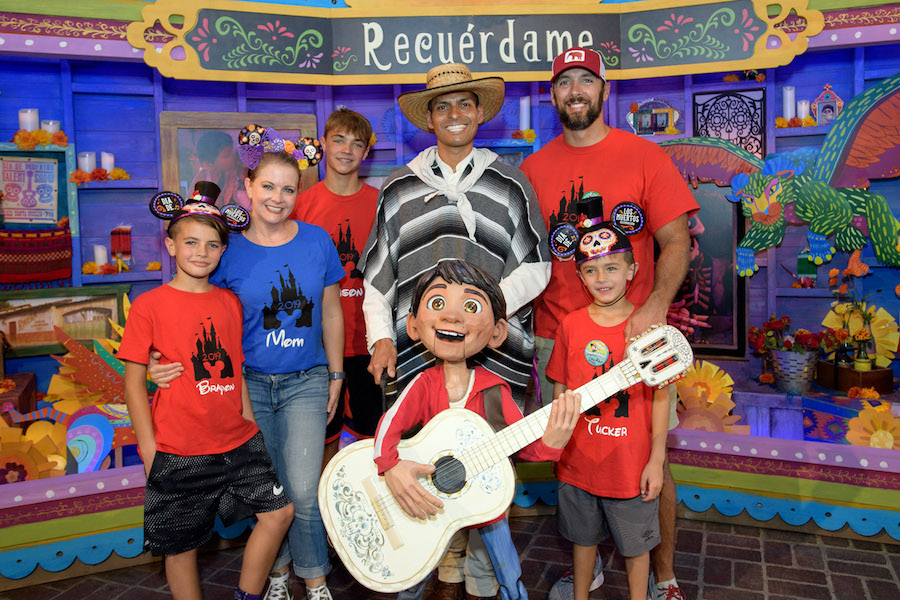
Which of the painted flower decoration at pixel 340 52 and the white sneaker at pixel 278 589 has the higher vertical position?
the painted flower decoration at pixel 340 52

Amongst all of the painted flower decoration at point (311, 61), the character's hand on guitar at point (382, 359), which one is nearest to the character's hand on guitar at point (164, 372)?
the character's hand on guitar at point (382, 359)

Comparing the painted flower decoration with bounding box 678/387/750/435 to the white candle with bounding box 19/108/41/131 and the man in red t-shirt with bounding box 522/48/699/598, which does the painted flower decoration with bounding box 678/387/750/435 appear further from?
the white candle with bounding box 19/108/41/131

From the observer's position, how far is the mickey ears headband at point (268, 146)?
313 centimetres

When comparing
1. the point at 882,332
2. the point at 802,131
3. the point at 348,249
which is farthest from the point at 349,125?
the point at 882,332

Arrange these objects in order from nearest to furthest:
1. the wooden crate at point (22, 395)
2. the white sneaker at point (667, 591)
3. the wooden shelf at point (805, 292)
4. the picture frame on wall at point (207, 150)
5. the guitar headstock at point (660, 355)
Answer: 1. the guitar headstock at point (660, 355)
2. the white sneaker at point (667, 591)
3. the wooden crate at point (22, 395)
4. the picture frame on wall at point (207, 150)
5. the wooden shelf at point (805, 292)

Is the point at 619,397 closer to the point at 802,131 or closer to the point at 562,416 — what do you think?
the point at 562,416

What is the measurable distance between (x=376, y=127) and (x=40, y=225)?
238 cm

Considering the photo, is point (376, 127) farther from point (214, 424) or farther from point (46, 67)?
point (214, 424)

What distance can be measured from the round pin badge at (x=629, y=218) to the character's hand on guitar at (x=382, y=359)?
1.11 metres

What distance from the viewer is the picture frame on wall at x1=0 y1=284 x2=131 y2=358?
442 cm

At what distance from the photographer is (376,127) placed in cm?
500

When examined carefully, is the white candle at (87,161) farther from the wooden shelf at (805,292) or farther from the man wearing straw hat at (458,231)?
the wooden shelf at (805,292)

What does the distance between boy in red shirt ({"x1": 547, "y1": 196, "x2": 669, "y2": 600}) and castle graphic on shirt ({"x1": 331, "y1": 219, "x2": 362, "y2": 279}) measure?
1.40 metres

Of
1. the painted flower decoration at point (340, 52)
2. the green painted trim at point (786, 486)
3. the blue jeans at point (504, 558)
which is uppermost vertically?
the painted flower decoration at point (340, 52)
